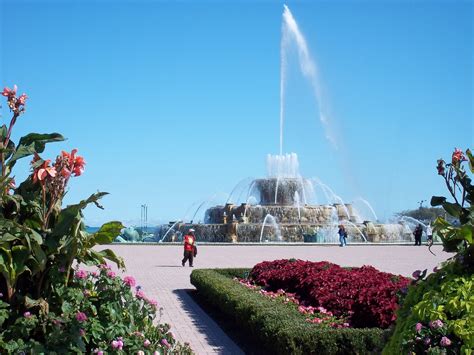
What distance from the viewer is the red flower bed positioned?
699 centimetres

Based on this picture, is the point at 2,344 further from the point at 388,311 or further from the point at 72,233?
the point at 388,311

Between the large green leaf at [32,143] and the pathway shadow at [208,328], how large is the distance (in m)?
3.47

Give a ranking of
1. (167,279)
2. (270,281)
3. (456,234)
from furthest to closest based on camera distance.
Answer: (167,279), (270,281), (456,234)

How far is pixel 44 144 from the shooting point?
453 cm

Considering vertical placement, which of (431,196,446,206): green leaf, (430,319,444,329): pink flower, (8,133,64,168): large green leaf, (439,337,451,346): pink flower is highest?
(8,133,64,168): large green leaf

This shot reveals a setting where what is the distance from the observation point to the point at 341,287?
8797mm

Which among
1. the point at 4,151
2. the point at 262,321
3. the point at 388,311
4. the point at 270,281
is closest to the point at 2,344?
the point at 4,151

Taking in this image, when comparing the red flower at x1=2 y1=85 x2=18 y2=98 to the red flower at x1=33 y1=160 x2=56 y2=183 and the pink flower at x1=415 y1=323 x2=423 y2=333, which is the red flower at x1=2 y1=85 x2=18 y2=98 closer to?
the red flower at x1=33 y1=160 x2=56 y2=183

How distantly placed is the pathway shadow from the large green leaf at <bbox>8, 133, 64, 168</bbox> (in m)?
3.47

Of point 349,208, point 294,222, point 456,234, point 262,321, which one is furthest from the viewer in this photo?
point 349,208

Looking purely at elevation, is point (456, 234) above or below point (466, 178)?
below

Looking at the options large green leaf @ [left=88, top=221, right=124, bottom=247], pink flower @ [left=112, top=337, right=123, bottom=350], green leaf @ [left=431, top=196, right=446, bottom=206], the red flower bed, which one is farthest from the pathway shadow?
green leaf @ [left=431, top=196, right=446, bottom=206]

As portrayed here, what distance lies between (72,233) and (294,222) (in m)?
31.3

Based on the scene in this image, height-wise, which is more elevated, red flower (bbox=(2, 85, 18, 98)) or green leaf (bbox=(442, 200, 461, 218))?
red flower (bbox=(2, 85, 18, 98))
